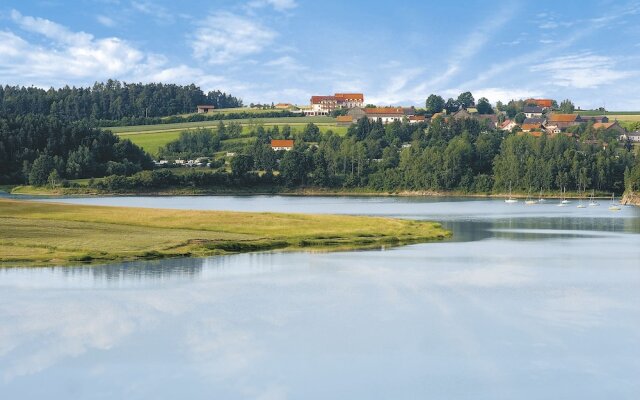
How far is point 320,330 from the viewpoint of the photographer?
3875cm

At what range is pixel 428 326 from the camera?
131 ft

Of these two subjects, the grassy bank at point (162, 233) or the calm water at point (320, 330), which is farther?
the grassy bank at point (162, 233)

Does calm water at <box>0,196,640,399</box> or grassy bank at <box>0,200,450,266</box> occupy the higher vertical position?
grassy bank at <box>0,200,450,266</box>

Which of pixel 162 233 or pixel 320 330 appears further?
pixel 162 233

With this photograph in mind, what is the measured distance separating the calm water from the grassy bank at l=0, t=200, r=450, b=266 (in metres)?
4.58

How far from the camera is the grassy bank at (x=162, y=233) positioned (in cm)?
6188

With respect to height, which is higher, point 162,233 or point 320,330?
point 162,233

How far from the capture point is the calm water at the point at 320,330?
1214 inches

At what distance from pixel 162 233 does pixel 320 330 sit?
123 ft

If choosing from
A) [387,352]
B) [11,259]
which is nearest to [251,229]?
[11,259]

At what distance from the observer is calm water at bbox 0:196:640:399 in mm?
30844

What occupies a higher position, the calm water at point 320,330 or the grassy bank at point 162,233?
the grassy bank at point 162,233

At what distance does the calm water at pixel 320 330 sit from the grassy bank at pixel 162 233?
4580mm

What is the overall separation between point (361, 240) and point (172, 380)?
1924 inches
